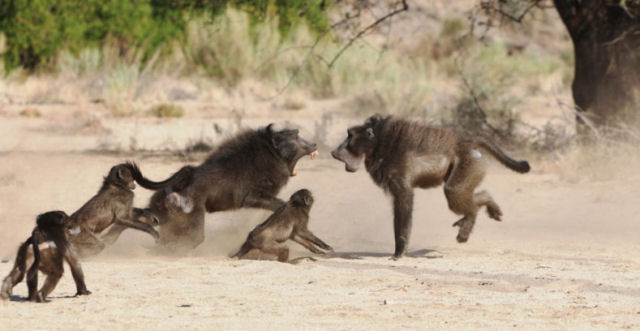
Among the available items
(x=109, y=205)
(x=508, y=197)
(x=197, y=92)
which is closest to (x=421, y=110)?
(x=197, y=92)

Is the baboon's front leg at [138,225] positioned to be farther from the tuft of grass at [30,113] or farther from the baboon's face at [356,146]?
the tuft of grass at [30,113]

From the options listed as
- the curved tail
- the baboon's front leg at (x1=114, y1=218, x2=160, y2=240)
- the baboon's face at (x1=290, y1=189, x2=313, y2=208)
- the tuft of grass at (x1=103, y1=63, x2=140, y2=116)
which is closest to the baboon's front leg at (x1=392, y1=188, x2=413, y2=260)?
the baboon's face at (x1=290, y1=189, x2=313, y2=208)

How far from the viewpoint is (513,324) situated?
7203 millimetres

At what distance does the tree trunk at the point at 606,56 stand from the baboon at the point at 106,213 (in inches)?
313

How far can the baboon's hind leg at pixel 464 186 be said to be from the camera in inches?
A: 414

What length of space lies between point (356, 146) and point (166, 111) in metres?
12.8

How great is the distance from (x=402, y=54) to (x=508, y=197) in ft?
78.1

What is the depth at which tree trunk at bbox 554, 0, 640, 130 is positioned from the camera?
15719mm

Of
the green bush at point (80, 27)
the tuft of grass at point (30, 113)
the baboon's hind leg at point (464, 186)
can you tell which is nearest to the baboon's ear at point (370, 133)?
the baboon's hind leg at point (464, 186)

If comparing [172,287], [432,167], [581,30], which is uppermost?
[581,30]

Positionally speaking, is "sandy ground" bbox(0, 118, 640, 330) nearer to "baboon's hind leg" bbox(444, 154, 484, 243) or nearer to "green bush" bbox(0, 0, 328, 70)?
"baboon's hind leg" bbox(444, 154, 484, 243)

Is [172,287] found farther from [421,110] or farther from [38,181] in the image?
[421,110]

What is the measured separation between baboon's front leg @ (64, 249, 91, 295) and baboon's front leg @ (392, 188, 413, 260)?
3.13 metres

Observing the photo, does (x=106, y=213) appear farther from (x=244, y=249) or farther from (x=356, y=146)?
(x=356, y=146)
